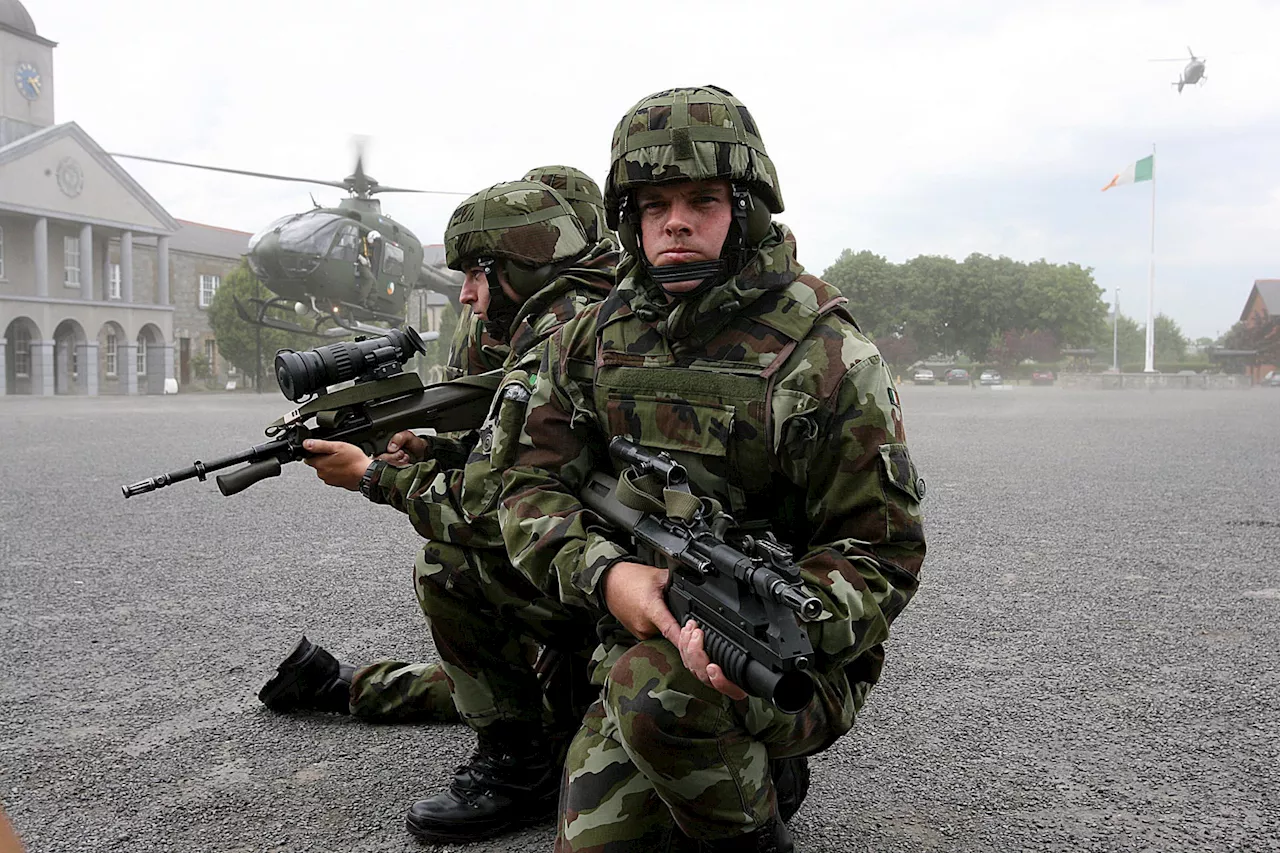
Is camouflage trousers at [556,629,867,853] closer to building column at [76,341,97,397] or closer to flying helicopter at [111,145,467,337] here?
flying helicopter at [111,145,467,337]

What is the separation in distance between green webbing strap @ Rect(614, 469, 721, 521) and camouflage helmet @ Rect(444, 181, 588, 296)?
1.49 meters

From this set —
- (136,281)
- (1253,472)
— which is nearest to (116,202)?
(136,281)

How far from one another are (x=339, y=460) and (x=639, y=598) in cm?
150

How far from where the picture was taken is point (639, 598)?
2.27m

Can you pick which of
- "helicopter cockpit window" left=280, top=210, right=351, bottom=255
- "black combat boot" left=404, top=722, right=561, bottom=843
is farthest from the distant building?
"black combat boot" left=404, top=722, right=561, bottom=843

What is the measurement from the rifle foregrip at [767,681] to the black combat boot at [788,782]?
2.68 feet

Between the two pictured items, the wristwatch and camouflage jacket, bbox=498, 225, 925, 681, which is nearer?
camouflage jacket, bbox=498, 225, 925, 681

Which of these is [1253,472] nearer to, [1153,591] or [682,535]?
[1153,591]

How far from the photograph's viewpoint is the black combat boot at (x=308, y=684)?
3.80 metres

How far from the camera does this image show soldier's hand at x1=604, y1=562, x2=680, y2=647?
2.21 meters

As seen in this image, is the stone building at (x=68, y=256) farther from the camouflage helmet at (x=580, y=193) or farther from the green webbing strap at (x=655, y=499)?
the green webbing strap at (x=655, y=499)

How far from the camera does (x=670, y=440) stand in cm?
259

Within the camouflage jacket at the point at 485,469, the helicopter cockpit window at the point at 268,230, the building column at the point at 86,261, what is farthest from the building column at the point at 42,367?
the camouflage jacket at the point at 485,469

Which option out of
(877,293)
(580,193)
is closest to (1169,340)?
(877,293)
